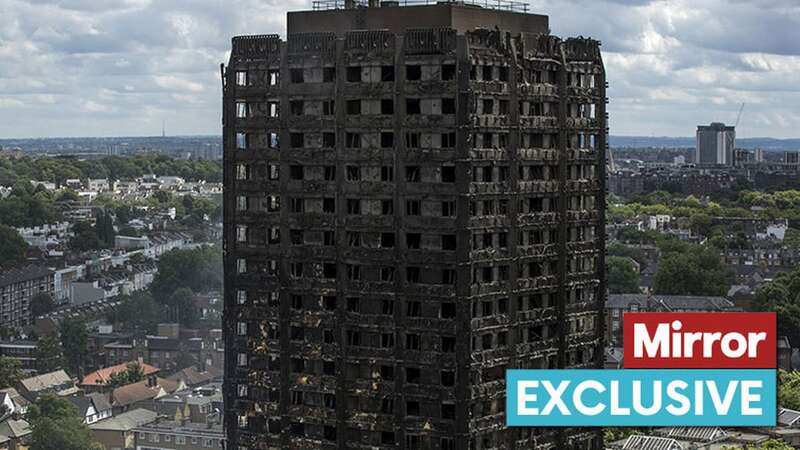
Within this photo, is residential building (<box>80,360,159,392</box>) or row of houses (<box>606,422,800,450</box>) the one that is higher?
row of houses (<box>606,422,800,450</box>)

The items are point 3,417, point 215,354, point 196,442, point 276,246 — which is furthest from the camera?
point 215,354


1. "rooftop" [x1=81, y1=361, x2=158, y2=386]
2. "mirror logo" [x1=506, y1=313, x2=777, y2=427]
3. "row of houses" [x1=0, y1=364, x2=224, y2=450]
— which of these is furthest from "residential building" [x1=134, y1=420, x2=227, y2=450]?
"mirror logo" [x1=506, y1=313, x2=777, y2=427]

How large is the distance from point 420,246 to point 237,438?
40.2 ft

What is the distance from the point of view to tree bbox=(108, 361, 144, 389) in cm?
18309

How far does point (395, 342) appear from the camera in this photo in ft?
213

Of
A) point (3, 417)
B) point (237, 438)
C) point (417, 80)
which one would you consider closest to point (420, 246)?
point (417, 80)

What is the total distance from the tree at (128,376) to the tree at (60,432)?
19669 millimetres

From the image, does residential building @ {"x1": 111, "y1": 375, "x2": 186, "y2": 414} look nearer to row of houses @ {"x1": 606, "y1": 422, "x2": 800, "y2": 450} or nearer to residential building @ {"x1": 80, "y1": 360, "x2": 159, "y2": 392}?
residential building @ {"x1": 80, "y1": 360, "x2": 159, "y2": 392}

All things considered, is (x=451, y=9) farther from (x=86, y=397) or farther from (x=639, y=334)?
(x=86, y=397)

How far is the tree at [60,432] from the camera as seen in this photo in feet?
509

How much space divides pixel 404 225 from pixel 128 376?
4942 inches

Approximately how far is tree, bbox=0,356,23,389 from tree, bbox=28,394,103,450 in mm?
25944

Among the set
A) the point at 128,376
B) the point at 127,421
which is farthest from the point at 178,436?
the point at 128,376

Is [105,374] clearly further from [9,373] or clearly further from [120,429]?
[120,429]
